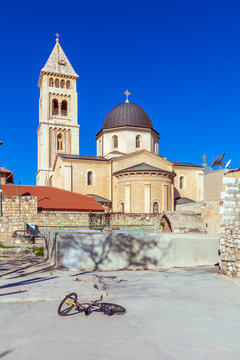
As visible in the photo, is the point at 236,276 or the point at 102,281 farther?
the point at 236,276

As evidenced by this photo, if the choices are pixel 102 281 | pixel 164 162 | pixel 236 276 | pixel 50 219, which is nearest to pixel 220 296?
pixel 236 276

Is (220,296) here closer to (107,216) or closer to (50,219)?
(50,219)

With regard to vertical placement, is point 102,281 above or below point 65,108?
below

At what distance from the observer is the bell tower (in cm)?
5047

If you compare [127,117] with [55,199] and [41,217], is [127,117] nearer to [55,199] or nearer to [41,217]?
[55,199]

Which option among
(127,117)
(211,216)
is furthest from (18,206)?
(127,117)

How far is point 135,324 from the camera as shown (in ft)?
15.6

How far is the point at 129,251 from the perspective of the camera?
973 cm

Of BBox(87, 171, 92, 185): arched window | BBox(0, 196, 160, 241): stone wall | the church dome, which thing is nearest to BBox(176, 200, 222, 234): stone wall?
BBox(0, 196, 160, 241): stone wall

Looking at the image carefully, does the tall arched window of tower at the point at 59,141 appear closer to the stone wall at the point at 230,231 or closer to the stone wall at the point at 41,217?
the stone wall at the point at 41,217

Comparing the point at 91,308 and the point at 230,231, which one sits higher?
the point at 230,231

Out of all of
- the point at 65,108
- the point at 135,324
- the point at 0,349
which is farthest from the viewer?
the point at 65,108

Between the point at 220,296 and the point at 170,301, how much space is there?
3.69 feet

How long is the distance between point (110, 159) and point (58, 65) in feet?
72.8
